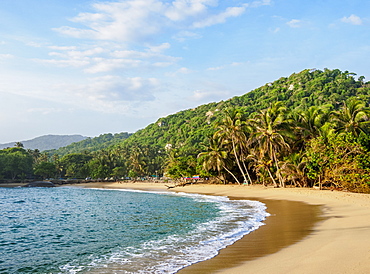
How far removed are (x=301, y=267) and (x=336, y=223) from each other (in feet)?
25.8

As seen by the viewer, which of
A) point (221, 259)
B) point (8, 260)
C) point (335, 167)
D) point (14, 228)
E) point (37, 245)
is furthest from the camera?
point (335, 167)

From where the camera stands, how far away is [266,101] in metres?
136

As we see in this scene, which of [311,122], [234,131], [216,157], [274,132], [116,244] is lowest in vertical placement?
[116,244]

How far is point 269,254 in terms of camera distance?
359 inches

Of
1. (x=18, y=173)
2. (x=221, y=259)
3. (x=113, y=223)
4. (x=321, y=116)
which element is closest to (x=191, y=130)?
(x=18, y=173)

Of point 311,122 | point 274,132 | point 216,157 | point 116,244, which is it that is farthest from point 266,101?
point 116,244

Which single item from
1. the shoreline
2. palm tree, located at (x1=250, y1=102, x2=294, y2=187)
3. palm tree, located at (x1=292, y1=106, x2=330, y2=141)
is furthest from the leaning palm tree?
the shoreline

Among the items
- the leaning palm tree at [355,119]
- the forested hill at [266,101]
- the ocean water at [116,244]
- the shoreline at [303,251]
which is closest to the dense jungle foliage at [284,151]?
the leaning palm tree at [355,119]

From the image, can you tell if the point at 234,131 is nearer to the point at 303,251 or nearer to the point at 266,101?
the point at 303,251

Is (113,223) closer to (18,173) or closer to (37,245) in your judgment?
(37,245)

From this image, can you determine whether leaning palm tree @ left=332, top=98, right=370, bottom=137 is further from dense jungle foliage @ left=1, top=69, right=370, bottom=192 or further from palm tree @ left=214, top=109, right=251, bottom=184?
palm tree @ left=214, top=109, right=251, bottom=184

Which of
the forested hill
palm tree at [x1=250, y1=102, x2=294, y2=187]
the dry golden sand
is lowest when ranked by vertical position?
the dry golden sand

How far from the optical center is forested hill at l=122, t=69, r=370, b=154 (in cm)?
10958

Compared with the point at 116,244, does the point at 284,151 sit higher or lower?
higher
